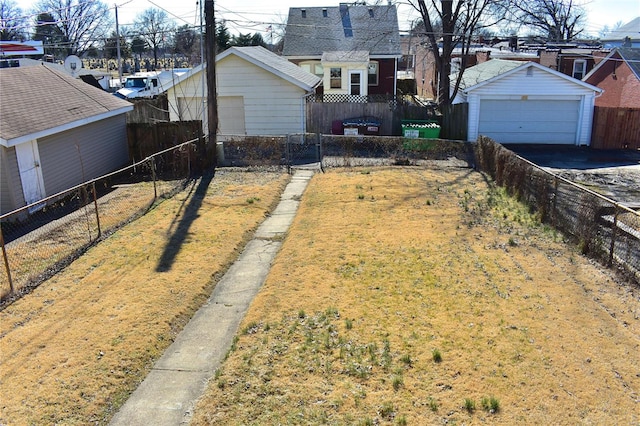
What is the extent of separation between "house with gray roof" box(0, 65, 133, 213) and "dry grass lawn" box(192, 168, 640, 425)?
796cm

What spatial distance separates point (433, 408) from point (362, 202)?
8.73 m

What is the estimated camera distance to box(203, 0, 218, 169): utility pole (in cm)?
1719

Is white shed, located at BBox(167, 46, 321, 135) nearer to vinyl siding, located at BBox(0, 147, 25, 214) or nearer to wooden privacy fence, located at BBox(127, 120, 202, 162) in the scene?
wooden privacy fence, located at BBox(127, 120, 202, 162)

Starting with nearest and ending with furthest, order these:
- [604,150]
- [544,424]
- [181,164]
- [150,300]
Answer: [544,424]
[150,300]
[181,164]
[604,150]

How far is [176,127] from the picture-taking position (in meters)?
19.8

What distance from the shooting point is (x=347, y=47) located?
34.7m

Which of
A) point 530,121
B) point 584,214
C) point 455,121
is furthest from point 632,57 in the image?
point 584,214

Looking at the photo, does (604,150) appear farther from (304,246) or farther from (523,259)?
(304,246)

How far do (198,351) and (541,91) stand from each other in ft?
69.0

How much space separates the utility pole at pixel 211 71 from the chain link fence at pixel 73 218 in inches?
30.3

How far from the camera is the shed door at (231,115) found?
79.5 feet

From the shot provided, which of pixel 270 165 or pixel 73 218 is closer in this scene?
pixel 73 218

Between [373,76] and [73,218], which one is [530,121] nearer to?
[373,76]

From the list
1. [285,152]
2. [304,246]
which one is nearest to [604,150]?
[285,152]
